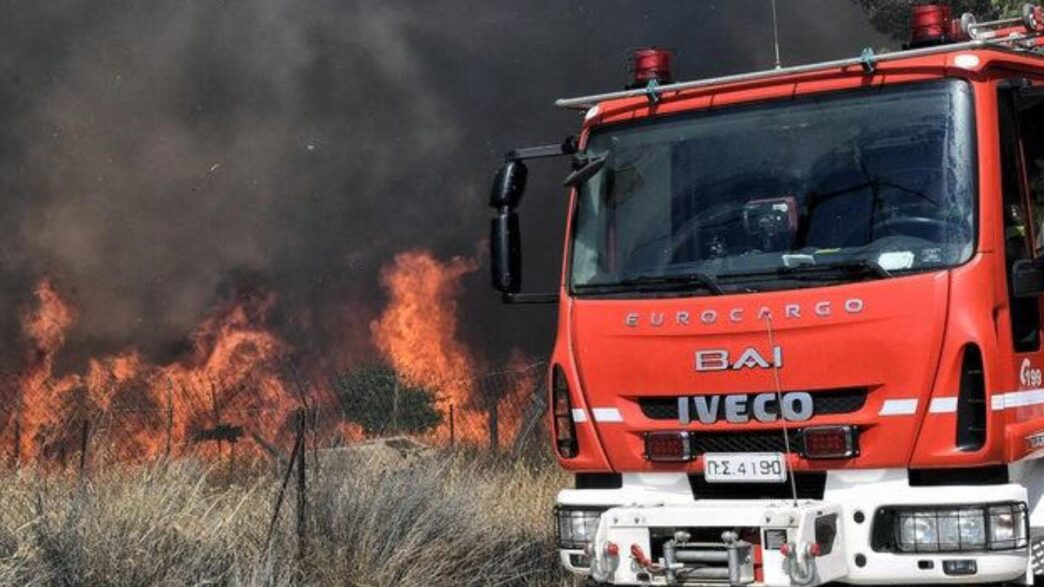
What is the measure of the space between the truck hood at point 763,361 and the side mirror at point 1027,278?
0.34m

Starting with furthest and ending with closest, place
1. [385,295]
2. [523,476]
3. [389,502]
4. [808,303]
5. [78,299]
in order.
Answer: [385,295], [78,299], [523,476], [389,502], [808,303]

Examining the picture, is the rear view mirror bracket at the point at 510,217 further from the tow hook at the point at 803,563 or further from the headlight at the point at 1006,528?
the headlight at the point at 1006,528

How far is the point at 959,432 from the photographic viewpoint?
6.32 meters

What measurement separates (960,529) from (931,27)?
2.27m

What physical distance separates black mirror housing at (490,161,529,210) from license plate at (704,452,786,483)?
162 cm

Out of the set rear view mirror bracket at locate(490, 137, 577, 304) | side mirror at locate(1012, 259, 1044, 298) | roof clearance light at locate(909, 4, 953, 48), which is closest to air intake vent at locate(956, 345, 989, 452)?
side mirror at locate(1012, 259, 1044, 298)

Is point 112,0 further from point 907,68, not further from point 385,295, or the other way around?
point 907,68

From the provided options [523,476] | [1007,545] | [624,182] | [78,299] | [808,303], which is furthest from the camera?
[78,299]

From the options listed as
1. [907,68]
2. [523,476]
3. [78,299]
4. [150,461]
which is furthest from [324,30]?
[907,68]

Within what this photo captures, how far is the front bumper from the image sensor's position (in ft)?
20.5

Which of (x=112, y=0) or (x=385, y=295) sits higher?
(x=112, y=0)

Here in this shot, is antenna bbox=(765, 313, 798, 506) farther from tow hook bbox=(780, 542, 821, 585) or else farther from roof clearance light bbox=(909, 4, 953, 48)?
roof clearance light bbox=(909, 4, 953, 48)

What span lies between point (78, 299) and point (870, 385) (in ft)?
54.4

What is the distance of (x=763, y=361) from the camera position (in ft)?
22.1
